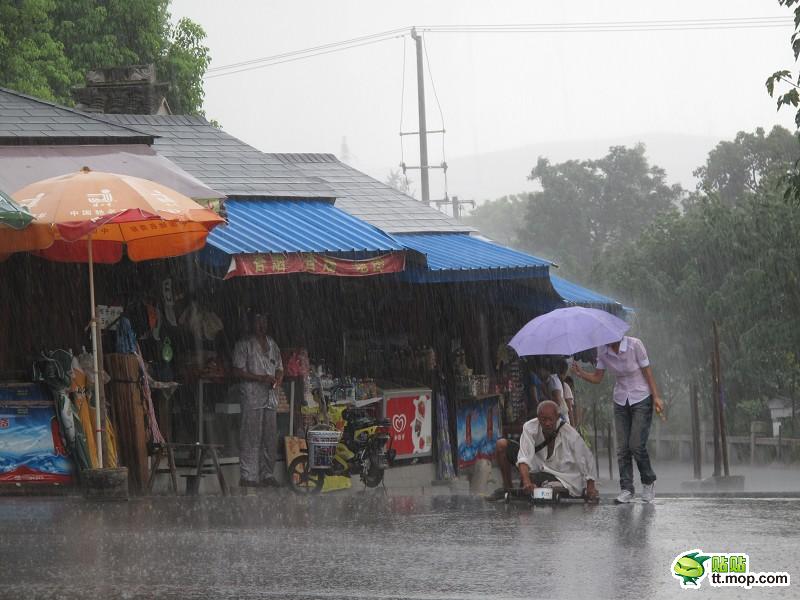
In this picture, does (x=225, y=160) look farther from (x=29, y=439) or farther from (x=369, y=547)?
(x=369, y=547)

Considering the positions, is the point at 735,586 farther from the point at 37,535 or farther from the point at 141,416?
the point at 141,416

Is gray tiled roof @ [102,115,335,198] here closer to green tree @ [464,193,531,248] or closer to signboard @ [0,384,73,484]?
signboard @ [0,384,73,484]

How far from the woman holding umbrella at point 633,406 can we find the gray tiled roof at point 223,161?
536 cm

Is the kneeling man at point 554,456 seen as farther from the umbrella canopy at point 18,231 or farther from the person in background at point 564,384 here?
the person in background at point 564,384

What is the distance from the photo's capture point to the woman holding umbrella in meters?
12.4

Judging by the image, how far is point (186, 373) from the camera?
579 inches

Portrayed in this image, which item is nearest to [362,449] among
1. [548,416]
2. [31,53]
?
[548,416]

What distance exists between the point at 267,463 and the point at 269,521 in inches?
146

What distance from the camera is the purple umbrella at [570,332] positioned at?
13.5 m

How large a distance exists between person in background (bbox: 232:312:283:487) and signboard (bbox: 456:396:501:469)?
4308 mm

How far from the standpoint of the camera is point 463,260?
1659 cm

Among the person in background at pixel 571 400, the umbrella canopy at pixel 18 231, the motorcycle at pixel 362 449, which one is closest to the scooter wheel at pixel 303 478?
the motorcycle at pixel 362 449

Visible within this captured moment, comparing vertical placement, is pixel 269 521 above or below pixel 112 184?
below

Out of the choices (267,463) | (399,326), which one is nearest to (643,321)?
(399,326)
